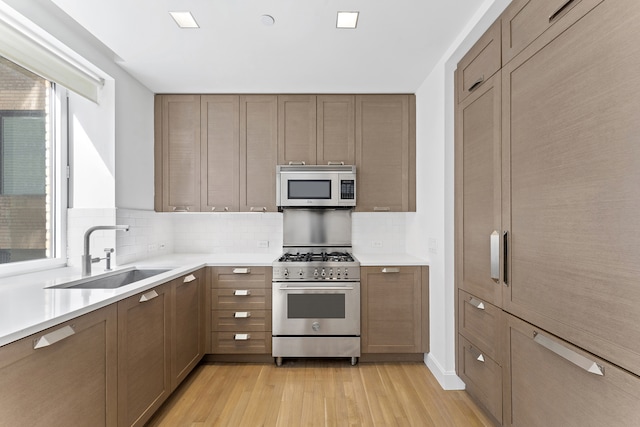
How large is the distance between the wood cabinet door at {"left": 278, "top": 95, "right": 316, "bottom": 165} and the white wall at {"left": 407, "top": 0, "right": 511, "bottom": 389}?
42.6 inches

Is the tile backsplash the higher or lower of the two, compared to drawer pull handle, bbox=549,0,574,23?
lower

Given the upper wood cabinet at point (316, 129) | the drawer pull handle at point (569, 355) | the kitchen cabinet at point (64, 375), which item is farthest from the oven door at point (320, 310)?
the drawer pull handle at point (569, 355)

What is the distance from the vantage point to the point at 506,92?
176 centimetres

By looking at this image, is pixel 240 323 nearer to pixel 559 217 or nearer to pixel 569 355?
pixel 569 355

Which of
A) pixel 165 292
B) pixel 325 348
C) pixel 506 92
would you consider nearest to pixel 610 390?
pixel 506 92

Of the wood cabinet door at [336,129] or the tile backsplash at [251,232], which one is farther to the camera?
the tile backsplash at [251,232]

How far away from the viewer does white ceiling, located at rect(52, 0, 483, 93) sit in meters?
1.93

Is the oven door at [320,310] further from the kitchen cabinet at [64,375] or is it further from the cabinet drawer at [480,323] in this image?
the kitchen cabinet at [64,375]

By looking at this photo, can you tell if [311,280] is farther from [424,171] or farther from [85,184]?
[85,184]

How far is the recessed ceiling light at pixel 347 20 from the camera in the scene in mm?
1979

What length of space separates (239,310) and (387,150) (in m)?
2.04

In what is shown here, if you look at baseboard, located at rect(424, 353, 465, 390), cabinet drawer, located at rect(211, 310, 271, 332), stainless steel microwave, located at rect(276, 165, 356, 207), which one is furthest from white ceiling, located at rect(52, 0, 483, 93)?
baseboard, located at rect(424, 353, 465, 390)

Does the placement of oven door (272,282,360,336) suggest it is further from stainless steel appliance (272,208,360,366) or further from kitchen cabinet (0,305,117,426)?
kitchen cabinet (0,305,117,426)

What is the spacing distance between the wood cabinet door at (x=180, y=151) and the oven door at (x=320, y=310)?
133cm
